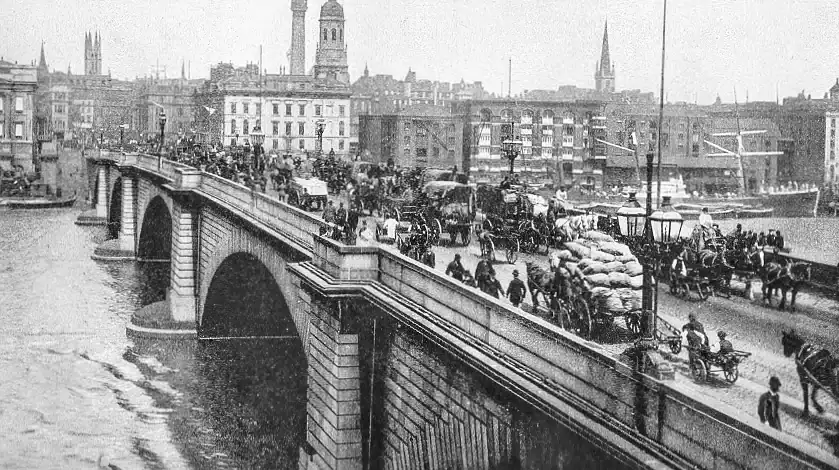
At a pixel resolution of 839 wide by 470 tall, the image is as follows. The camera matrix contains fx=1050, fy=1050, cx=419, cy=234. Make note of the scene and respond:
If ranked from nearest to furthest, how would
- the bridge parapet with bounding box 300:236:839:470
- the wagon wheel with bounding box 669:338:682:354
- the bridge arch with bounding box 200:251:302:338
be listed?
the bridge parapet with bounding box 300:236:839:470, the wagon wheel with bounding box 669:338:682:354, the bridge arch with bounding box 200:251:302:338

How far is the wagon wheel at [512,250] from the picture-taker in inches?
1074

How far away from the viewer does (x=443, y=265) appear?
27469 mm

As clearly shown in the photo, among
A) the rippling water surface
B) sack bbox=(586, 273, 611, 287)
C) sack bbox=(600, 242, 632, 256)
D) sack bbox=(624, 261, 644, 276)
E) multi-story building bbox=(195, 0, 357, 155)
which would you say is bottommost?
the rippling water surface

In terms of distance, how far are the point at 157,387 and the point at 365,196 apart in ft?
35.5

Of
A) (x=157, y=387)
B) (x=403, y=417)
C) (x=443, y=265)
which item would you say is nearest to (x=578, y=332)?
(x=403, y=417)

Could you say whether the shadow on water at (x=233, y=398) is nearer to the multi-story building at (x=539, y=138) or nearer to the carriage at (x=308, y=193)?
the carriage at (x=308, y=193)

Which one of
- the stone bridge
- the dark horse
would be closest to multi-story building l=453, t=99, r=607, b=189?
the stone bridge

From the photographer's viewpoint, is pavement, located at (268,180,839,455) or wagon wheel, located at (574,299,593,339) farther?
wagon wheel, located at (574,299,593,339)

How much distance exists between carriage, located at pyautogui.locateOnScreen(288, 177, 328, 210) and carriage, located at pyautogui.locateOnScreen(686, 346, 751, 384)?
2763 centimetres

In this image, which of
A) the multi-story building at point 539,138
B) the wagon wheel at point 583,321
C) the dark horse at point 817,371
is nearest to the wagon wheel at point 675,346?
the wagon wheel at point 583,321

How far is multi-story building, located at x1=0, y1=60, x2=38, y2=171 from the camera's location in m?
131

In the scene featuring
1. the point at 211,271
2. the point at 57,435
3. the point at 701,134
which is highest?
the point at 701,134

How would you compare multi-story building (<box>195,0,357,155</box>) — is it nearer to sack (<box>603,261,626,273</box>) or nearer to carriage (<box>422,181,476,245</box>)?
carriage (<box>422,181,476,245</box>)

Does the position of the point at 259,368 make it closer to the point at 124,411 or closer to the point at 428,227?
the point at 124,411
